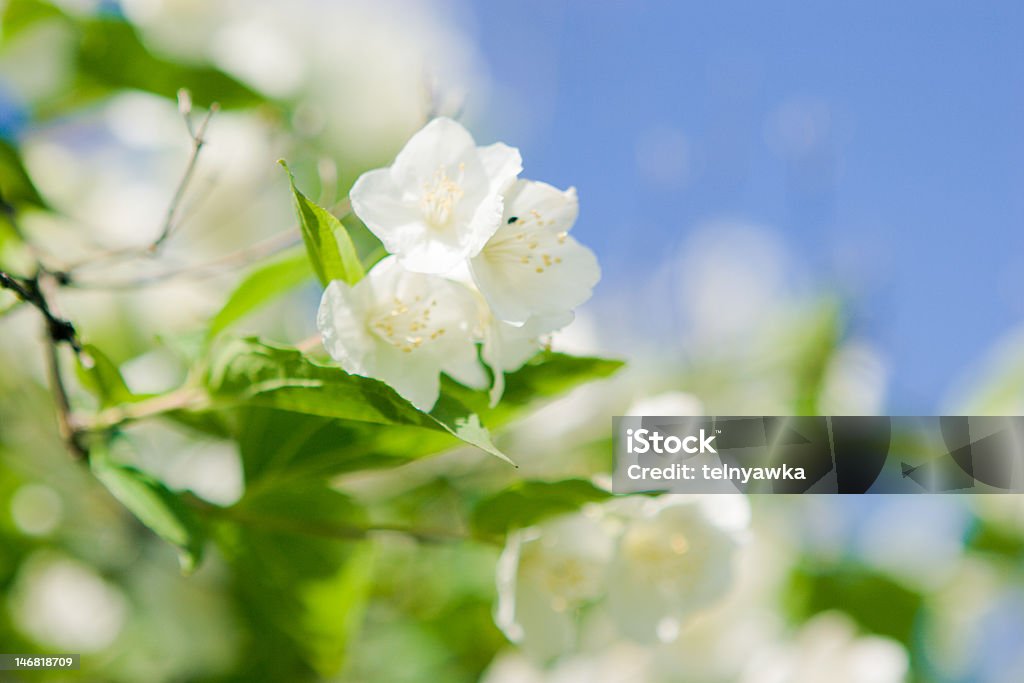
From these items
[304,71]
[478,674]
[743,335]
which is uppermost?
[304,71]

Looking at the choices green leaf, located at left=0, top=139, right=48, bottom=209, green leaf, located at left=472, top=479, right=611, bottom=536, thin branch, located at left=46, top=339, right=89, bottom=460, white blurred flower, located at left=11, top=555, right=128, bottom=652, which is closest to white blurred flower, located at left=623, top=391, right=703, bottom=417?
green leaf, located at left=472, top=479, right=611, bottom=536

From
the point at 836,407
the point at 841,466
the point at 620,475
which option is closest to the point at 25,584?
the point at 620,475

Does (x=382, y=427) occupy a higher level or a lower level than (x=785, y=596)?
higher

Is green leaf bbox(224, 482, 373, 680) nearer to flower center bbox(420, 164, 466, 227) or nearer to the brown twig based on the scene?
the brown twig

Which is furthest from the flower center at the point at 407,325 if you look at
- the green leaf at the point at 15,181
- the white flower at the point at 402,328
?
the green leaf at the point at 15,181

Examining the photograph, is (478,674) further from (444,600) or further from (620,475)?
(620,475)

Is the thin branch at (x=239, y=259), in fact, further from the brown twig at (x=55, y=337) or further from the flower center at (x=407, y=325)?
the flower center at (x=407, y=325)
